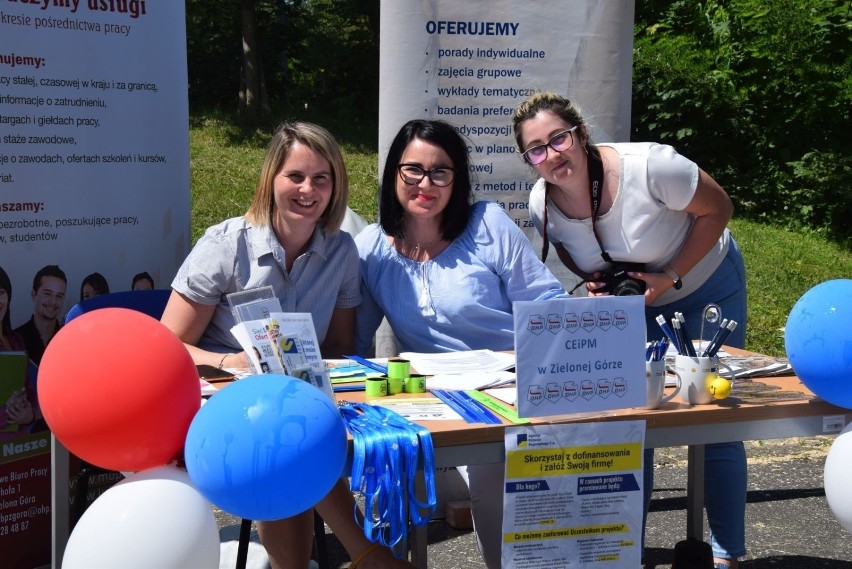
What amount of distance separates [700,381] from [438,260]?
1.04m

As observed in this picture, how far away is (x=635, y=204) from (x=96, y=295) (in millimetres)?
1769

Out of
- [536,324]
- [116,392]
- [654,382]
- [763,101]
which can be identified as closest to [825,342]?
[654,382]

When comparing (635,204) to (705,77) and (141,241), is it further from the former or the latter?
(705,77)

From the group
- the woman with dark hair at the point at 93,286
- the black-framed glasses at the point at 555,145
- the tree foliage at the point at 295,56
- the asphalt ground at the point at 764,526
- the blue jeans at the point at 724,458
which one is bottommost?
the asphalt ground at the point at 764,526

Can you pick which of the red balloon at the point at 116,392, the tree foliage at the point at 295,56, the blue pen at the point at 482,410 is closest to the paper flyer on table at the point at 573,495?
the blue pen at the point at 482,410

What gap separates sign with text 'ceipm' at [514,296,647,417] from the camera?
204 centimetres

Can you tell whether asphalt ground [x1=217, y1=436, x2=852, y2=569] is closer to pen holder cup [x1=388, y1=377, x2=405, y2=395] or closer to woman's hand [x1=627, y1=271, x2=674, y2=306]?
pen holder cup [x1=388, y1=377, x2=405, y2=395]

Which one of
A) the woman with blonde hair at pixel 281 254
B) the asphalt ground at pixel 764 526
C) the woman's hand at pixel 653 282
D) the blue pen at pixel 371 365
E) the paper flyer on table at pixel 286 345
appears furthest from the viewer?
the asphalt ground at pixel 764 526

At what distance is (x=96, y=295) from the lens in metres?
3.04

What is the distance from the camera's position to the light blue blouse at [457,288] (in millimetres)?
2945

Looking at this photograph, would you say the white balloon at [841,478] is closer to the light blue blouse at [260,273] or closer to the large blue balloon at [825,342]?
the large blue balloon at [825,342]

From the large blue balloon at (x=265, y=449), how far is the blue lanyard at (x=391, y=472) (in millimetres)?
97

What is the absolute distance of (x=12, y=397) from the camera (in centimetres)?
281

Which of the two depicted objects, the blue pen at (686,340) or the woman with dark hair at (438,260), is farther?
the woman with dark hair at (438,260)
